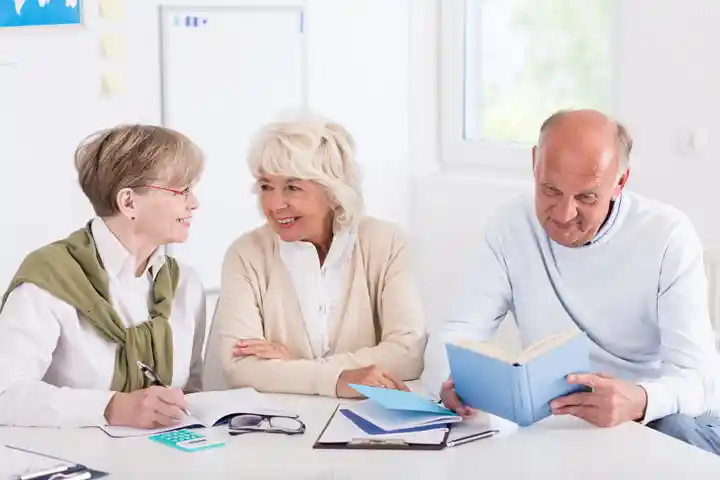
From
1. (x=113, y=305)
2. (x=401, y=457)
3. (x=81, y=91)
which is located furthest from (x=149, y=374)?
(x=81, y=91)

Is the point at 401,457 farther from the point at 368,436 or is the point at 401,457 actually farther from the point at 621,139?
the point at 621,139

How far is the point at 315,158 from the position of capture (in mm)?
2623

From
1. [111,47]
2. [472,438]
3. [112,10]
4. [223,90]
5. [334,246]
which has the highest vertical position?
[112,10]

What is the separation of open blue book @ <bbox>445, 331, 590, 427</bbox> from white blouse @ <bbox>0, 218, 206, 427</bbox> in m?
0.66

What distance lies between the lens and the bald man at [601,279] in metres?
2.31

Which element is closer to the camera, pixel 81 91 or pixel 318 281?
pixel 318 281

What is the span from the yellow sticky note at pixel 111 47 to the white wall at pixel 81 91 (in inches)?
0.6

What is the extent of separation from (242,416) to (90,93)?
1.69 metres

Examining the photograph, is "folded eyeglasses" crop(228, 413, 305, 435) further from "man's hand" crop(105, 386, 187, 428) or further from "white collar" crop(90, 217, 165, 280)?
"white collar" crop(90, 217, 165, 280)

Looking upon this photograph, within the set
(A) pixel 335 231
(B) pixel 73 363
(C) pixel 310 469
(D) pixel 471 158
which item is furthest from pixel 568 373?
(D) pixel 471 158

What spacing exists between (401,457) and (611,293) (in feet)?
2.49

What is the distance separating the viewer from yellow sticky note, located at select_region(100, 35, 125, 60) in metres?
3.50

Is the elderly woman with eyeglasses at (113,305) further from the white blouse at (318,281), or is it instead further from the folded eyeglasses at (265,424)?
the white blouse at (318,281)

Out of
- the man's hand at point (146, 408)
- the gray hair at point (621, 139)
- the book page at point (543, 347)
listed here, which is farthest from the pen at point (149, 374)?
the gray hair at point (621, 139)
